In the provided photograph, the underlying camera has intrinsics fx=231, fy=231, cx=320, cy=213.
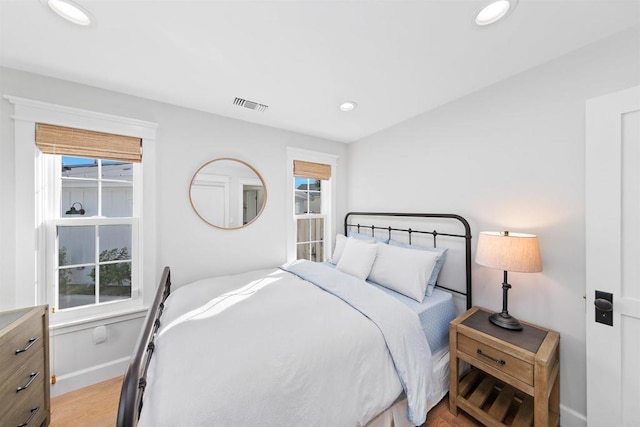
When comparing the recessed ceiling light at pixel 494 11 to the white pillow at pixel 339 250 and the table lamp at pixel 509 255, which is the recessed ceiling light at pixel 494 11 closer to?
the table lamp at pixel 509 255

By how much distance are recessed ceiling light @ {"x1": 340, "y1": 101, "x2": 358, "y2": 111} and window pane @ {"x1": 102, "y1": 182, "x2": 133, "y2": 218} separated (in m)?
2.11

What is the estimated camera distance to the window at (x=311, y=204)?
2.97m

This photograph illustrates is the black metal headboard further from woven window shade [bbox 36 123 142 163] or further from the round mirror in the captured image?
woven window shade [bbox 36 123 142 163]

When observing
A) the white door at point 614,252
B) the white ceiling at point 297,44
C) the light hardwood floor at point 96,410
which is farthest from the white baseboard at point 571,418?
the white ceiling at point 297,44

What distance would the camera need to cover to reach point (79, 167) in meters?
1.94

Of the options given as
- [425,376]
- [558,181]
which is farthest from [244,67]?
[425,376]

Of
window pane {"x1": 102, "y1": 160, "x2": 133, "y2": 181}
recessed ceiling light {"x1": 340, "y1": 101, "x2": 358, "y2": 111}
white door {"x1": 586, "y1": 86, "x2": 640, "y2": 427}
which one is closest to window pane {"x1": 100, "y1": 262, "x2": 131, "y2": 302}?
window pane {"x1": 102, "y1": 160, "x2": 133, "y2": 181}

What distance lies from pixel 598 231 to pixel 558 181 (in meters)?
0.41

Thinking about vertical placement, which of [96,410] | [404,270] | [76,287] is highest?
[404,270]

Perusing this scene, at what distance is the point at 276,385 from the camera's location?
3.40 feet

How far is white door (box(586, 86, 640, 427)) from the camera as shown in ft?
3.89

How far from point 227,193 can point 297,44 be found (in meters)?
1.64

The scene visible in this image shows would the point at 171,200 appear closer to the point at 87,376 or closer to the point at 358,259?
the point at 87,376

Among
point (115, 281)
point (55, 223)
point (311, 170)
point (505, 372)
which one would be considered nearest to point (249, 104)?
point (311, 170)
